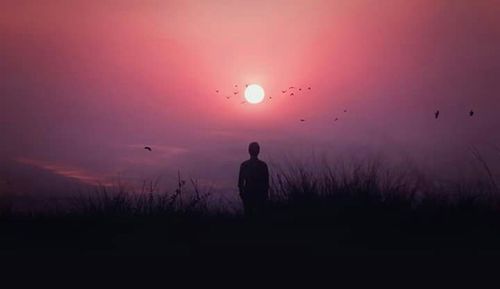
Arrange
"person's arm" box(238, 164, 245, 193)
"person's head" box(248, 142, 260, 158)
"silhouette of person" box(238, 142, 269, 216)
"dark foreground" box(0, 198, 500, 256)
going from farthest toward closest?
Answer: "person's head" box(248, 142, 260, 158) < "person's arm" box(238, 164, 245, 193) < "silhouette of person" box(238, 142, 269, 216) < "dark foreground" box(0, 198, 500, 256)

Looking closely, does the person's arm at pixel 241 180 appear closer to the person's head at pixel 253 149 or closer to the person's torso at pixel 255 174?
the person's torso at pixel 255 174

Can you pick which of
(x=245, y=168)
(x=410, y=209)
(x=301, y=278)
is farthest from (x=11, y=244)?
(x=410, y=209)

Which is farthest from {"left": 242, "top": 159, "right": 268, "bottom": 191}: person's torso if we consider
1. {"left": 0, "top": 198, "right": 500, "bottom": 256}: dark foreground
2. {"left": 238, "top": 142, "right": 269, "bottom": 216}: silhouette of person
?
{"left": 0, "top": 198, "right": 500, "bottom": 256}: dark foreground

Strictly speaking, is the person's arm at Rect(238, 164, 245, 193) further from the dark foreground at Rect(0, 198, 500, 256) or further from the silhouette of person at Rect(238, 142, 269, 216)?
the dark foreground at Rect(0, 198, 500, 256)

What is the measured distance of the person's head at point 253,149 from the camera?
12.3 meters

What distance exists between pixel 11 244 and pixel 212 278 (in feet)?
13.2

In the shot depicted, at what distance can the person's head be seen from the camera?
1227 cm

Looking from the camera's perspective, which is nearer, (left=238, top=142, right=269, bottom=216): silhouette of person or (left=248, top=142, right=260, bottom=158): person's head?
(left=238, top=142, right=269, bottom=216): silhouette of person

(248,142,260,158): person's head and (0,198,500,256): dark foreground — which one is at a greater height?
(248,142,260,158): person's head

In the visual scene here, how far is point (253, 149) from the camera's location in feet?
40.3

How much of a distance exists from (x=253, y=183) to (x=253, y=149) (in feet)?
1.90

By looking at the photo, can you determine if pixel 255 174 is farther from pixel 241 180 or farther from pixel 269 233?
pixel 269 233

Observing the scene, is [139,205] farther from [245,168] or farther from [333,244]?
[333,244]

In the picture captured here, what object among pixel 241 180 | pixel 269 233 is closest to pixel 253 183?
pixel 241 180
